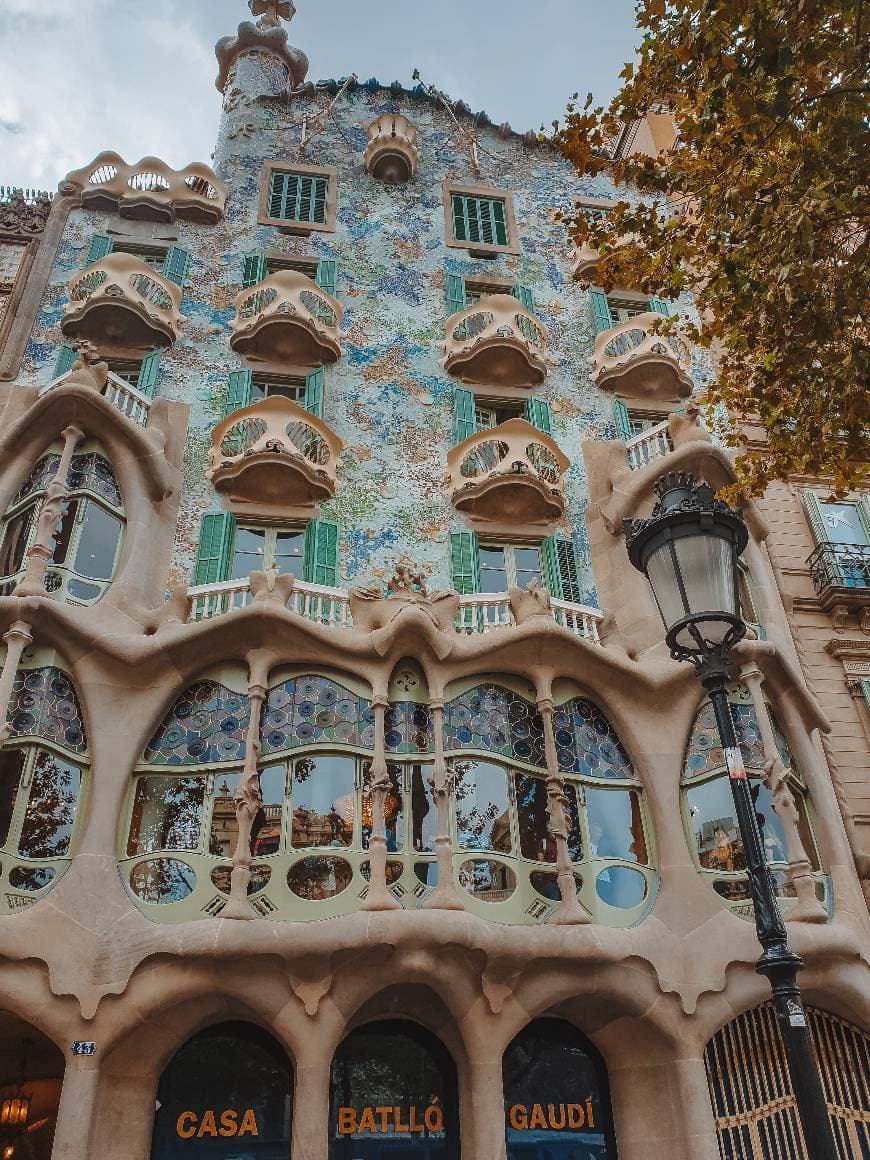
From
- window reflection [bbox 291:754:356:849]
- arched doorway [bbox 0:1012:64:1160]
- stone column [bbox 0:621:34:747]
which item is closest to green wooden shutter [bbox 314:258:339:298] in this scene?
stone column [bbox 0:621:34:747]

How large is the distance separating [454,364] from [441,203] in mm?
5646

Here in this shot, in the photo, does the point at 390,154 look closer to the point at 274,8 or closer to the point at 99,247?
the point at 99,247

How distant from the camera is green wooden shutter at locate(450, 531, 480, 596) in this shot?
15042 millimetres

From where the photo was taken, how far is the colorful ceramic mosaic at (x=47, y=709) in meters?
11.7

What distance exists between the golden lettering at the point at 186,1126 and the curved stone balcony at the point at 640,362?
45.6ft

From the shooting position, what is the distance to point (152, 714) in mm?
12203

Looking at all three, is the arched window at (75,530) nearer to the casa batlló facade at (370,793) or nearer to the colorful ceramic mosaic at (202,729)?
the casa batlló facade at (370,793)

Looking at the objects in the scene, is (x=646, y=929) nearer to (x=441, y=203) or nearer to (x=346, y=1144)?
(x=346, y=1144)

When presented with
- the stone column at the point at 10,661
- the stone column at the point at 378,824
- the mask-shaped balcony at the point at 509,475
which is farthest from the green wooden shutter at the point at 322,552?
the stone column at the point at 10,661

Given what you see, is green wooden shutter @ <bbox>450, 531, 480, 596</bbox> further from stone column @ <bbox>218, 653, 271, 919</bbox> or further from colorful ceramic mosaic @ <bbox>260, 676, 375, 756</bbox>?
stone column @ <bbox>218, 653, 271, 919</bbox>

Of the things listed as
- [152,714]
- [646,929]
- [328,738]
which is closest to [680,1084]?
[646,929]

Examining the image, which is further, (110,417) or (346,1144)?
(110,417)

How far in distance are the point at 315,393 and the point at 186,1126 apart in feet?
37.7

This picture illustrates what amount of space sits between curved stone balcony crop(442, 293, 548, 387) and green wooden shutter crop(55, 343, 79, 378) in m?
6.75
